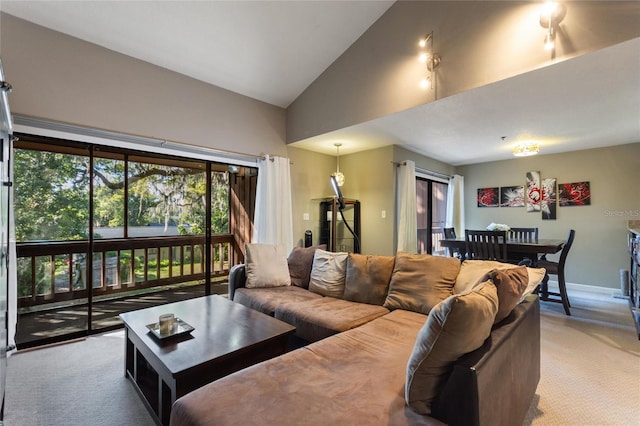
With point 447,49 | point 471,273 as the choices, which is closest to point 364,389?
point 471,273

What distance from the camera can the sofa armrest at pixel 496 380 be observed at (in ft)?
3.26

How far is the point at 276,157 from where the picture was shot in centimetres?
439

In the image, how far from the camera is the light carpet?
1732 mm

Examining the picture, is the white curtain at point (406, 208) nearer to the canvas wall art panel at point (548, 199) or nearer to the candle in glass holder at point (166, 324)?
the canvas wall art panel at point (548, 199)

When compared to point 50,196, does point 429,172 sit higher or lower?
higher

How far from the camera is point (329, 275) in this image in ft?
9.43

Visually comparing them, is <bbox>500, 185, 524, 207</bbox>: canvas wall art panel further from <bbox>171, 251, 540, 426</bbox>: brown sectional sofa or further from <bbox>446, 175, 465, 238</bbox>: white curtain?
<bbox>171, 251, 540, 426</bbox>: brown sectional sofa

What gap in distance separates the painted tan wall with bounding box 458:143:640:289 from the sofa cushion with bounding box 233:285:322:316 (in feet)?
15.1

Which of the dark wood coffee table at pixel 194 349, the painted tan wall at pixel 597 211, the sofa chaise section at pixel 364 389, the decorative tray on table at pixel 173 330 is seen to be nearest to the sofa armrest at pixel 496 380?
the sofa chaise section at pixel 364 389

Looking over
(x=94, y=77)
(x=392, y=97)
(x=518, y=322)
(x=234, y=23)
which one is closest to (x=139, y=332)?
(x=518, y=322)

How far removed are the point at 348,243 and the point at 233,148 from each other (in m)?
2.38

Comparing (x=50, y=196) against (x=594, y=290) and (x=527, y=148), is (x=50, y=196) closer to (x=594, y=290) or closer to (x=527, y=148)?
(x=527, y=148)

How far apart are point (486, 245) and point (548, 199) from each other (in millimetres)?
2442

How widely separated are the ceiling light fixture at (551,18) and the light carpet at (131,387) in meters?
→ 2.49
